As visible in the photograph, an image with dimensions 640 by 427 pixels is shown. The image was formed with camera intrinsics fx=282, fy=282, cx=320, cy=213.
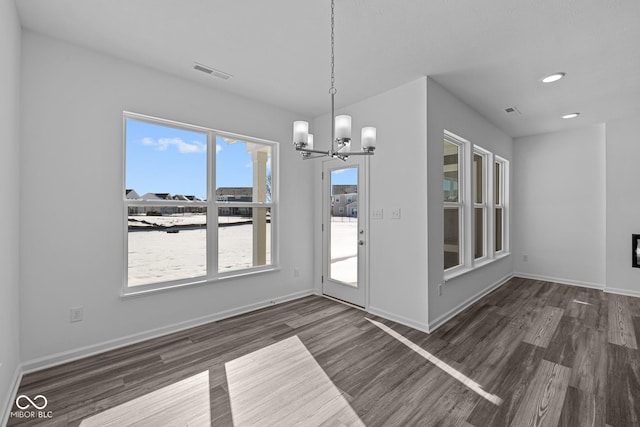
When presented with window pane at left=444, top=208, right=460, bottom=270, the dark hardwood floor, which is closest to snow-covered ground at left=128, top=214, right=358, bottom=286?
the dark hardwood floor

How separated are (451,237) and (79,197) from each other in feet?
14.0

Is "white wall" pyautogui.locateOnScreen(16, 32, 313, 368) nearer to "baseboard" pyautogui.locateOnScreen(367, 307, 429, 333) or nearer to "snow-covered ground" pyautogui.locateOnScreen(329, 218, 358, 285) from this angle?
"snow-covered ground" pyautogui.locateOnScreen(329, 218, 358, 285)

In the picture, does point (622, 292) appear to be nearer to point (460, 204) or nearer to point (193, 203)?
point (460, 204)

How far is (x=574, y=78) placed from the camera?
121 inches

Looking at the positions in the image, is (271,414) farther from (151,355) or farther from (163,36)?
(163,36)

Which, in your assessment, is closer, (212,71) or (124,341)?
(124,341)

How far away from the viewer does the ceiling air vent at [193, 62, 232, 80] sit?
2878 mm

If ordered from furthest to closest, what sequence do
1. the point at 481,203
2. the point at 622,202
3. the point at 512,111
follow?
the point at 481,203
the point at 622,202
the point at 512,111

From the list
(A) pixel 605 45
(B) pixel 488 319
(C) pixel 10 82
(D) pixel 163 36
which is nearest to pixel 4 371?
(C) pixel 10 82

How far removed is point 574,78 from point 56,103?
16.8 feet

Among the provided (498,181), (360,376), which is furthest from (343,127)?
(498,181)

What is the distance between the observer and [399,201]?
11.1 ft

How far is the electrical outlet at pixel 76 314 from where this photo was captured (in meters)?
2.48

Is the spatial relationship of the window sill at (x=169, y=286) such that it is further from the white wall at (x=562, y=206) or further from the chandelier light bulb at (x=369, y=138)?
the white wall at (x=562, y=206)
